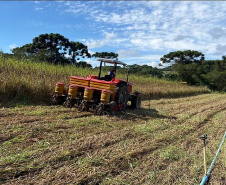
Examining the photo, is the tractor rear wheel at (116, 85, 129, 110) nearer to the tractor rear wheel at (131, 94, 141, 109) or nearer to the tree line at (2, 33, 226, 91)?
the tractor rear wheel at (131, 94, 141, 109)

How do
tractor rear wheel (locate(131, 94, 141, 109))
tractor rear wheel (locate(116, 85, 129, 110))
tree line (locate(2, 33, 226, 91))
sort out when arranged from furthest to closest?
tree line (locate(2, 33, 226, 91)), tractor rear wheel (locate(131, 94, 141, 109)), tractor rear wheel (locate(116, 85, 129, 110))

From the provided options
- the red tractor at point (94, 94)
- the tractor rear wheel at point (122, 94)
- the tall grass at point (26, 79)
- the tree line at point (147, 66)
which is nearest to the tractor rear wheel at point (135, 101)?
the tractor rear wheel at point (122, 94)

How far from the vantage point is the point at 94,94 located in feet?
23.9

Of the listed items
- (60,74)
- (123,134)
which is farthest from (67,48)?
(123,134)

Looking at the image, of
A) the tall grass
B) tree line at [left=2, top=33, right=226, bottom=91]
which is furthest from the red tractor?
tree line at [left=2, top=33, right=226, bottom=91]

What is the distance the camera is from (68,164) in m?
3.38

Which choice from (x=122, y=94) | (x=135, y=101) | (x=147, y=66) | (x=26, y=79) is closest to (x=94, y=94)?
(x=122, y=94)

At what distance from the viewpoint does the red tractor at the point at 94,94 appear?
6.82 metres

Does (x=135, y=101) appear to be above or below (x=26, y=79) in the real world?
below

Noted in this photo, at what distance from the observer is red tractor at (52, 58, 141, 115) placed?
22.4 ft

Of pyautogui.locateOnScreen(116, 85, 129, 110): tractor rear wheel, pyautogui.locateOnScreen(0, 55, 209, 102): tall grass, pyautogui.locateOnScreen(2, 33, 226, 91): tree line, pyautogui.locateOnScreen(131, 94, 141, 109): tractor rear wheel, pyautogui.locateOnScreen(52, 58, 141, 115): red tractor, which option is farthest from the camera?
pyautogui.locateOnScreen(2, 33, 226, 91): tree line

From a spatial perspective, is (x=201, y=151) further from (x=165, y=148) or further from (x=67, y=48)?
(x=67, y=48)

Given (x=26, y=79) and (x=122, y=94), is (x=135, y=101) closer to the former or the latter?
(x=122, y=94)

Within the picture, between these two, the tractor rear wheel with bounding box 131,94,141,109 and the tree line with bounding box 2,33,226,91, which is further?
the tree line with bounding box 2,33,226,91
